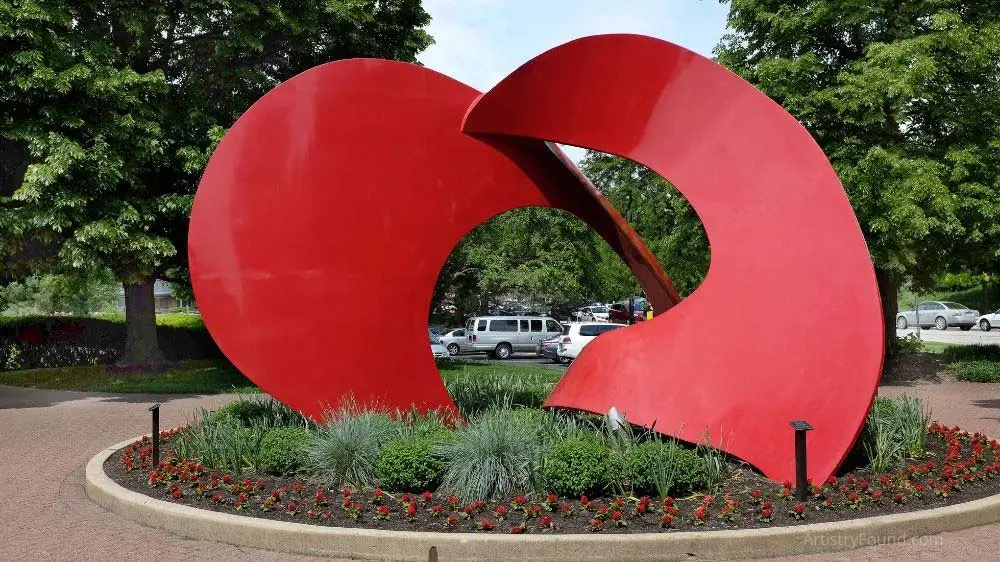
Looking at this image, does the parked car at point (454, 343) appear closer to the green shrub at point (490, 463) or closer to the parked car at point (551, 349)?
the parked car at point (551, 349)

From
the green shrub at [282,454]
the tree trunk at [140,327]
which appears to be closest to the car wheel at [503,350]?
the tree trunk at [140,327]

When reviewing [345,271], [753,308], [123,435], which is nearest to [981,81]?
[753,308]

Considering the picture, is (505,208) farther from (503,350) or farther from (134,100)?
(503,350)

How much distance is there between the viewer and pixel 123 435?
11.9 metres

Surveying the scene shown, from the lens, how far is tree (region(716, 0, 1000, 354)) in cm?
1588

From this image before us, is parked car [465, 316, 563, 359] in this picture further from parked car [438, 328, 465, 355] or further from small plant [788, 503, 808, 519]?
small plant [788, 503, 808, 519]

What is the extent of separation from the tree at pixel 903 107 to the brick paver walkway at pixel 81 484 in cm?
335

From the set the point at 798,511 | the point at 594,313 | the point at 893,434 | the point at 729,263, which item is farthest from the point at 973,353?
the point at 594,313

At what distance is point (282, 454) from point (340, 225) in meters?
2.49

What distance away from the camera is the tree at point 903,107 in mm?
15883

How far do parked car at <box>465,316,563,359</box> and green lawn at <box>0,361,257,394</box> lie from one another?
363 inches

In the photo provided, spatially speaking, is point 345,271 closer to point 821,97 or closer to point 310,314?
point 310,314

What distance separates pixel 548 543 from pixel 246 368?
407 centimetres

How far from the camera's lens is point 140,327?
20.7 meters
